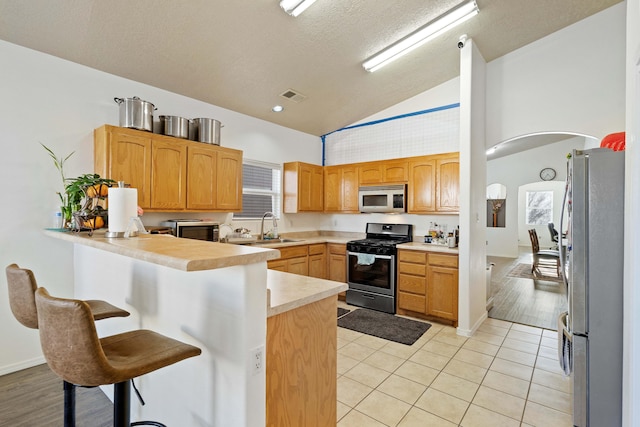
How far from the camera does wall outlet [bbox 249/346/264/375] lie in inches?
46.0

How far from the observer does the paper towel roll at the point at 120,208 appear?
5.59 feet

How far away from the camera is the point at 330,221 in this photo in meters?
5.82

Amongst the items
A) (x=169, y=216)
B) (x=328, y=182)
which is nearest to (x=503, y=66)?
(x=328, y=182)

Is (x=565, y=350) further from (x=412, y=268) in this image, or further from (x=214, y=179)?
(x=214, y=179)

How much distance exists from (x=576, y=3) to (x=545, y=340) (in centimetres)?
369

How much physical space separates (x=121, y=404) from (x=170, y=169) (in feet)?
8.38

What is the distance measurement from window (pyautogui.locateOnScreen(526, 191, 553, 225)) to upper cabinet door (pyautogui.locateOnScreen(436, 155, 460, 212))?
23.4 ft

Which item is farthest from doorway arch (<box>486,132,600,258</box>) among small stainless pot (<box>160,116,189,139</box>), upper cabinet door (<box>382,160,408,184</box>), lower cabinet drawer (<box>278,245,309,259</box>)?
small stainless pot (<box>160,116,189,139</box>)

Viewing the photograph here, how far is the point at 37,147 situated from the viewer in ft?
9.02

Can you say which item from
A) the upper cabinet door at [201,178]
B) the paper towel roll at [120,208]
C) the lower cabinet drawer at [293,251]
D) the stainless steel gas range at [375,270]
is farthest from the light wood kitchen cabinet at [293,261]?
the paper towel roll at [120,208]

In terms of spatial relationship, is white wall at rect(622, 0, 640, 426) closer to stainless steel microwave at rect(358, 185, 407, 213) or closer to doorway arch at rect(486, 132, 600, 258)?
stainless steel microwave at rect(358, 185, 407, 213)

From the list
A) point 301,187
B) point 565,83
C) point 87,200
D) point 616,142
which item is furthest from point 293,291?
point 565,83

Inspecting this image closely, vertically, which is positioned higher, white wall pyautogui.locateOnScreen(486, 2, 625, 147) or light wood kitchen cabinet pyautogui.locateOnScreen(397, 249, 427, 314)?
white wall pyautogui.locateOnScreen(486, 2, 625, 147)

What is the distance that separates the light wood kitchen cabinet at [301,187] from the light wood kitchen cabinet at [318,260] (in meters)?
0.71
